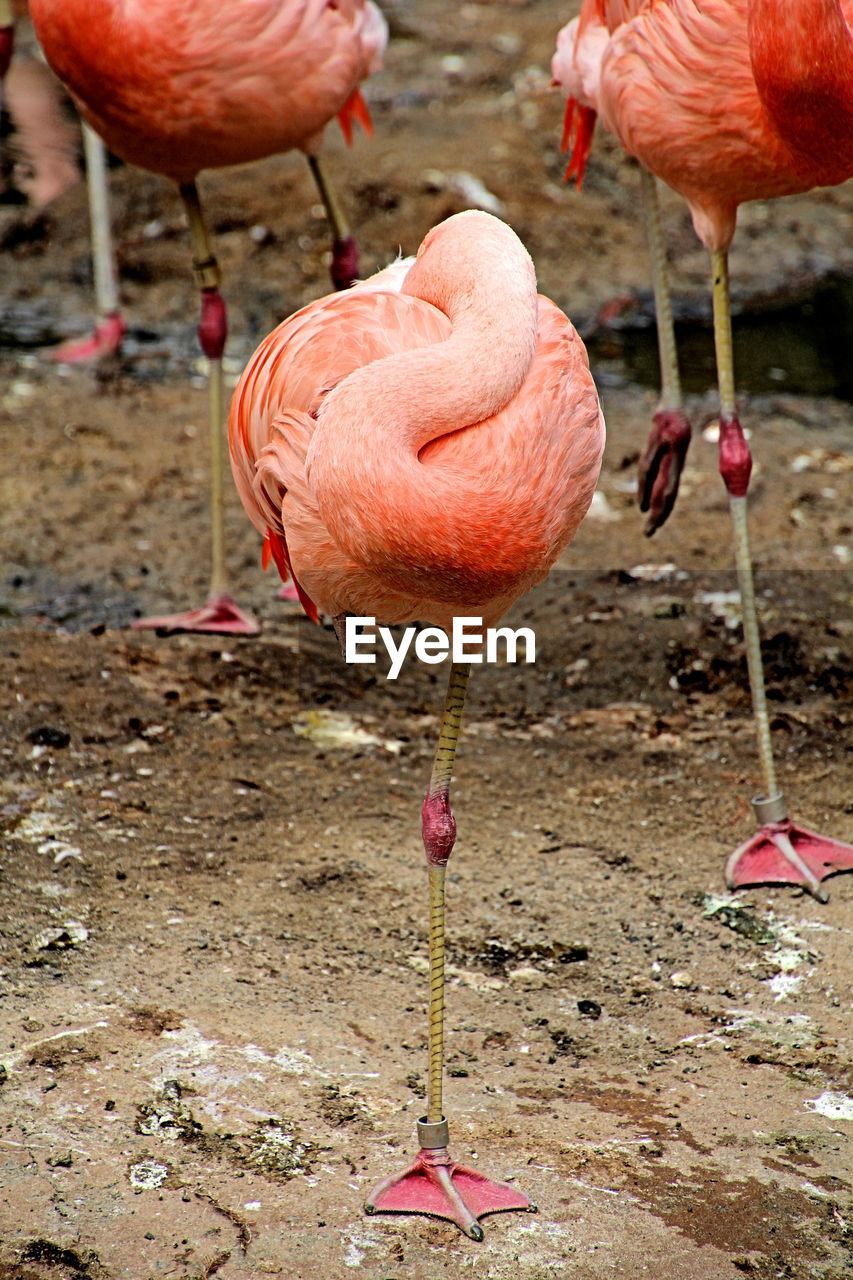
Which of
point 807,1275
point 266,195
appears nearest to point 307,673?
point 807,1275

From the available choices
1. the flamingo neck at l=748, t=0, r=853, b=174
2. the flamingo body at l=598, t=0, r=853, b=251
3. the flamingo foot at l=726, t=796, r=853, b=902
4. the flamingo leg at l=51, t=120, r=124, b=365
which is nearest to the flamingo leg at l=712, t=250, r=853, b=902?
the flamingo foot at l=726, t=796, r=853, b=902

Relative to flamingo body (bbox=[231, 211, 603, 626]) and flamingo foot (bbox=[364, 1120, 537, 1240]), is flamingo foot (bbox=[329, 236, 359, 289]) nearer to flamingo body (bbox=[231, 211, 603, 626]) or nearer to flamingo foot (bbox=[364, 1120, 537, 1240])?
flamingo body (bbox=[231, 211, 603, 626])

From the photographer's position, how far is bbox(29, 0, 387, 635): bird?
142 inches

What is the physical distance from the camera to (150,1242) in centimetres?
227

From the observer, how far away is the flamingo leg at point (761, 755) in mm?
3316

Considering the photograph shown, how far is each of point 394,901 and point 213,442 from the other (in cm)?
162

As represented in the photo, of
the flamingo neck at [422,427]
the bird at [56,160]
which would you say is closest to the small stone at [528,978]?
the flamingo neck at [422,427]

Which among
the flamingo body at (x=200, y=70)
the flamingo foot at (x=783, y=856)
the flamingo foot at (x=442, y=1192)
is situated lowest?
the flamingo foot at (x=442, y=1192)

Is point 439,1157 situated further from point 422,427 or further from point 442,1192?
point 422,427

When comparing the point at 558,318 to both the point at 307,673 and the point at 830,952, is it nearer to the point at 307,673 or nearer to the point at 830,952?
the point at 830,952

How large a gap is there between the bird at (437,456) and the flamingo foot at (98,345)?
3703mm

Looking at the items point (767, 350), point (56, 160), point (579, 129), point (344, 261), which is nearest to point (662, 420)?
point (579, 129)

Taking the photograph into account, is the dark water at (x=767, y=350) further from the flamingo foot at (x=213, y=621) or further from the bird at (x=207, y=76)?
the flamingo foot at (x=213, y=621)

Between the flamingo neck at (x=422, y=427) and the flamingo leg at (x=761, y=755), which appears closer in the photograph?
the flamingo neck at (x=422, y=427)
